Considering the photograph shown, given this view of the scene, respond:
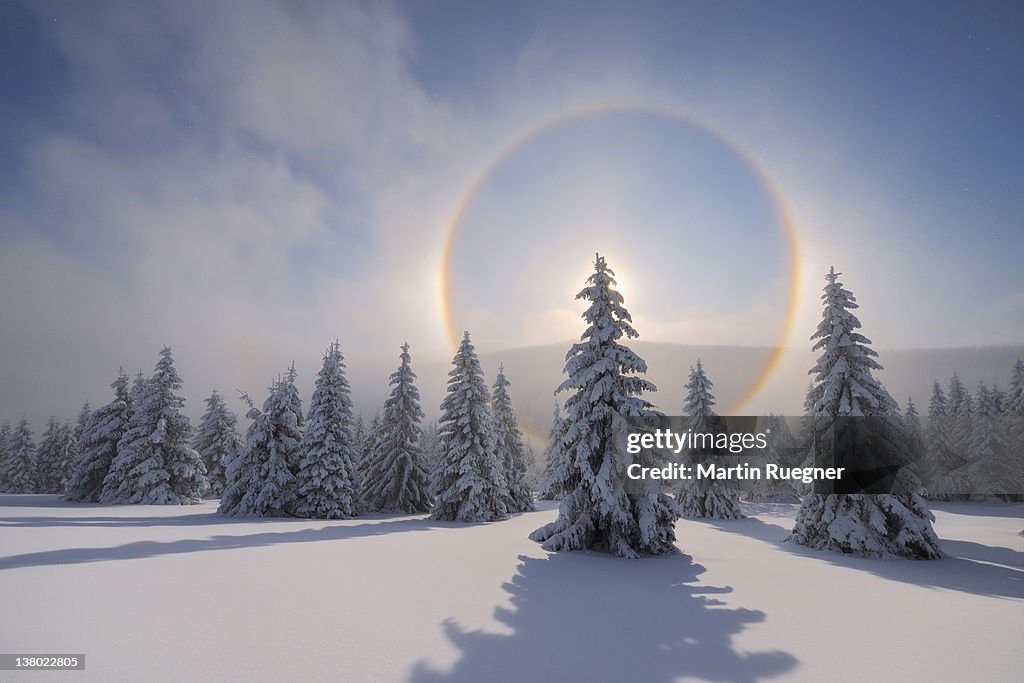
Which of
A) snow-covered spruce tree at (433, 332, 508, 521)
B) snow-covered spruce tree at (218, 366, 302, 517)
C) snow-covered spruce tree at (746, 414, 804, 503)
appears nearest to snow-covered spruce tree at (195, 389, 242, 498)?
snow-covered spruce tree at (218, 366, 302, 517)

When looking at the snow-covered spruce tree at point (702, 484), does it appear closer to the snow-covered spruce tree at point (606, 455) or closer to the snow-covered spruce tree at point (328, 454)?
the snow-covered spruce tree at point (606, 455)

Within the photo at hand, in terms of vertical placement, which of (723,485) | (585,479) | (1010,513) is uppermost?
(585,479)

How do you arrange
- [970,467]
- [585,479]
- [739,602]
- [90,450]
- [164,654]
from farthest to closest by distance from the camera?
[970,467] → [90,450] → [585,479] → [739,602] → [164,654]

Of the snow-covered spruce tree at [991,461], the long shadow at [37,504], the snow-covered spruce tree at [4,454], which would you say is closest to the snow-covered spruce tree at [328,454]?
the long shadow at [37,504]

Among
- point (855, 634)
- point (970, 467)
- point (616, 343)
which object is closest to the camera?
point (855, 634)

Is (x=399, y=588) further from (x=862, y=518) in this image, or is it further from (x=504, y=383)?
(x=504, y=383)

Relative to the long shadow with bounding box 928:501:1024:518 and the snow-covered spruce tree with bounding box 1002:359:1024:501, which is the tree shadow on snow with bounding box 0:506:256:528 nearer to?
the long shadow with bounding box 928:501:1024:518

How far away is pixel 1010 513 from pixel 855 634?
49.6 m

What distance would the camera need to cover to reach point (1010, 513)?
39.2 metres

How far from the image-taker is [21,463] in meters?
56.1

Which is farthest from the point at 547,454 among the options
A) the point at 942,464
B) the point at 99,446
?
the point at 942,464

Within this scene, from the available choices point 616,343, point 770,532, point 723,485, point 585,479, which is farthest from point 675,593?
point 723,485

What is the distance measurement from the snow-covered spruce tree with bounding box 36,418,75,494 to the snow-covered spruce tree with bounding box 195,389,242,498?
22.8 meters
